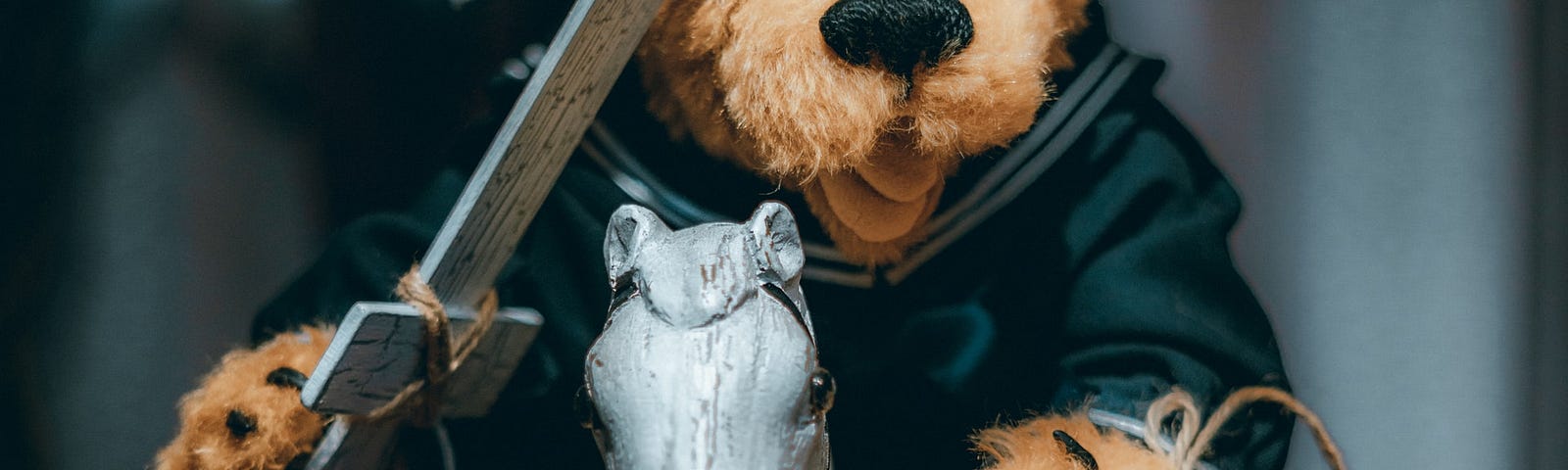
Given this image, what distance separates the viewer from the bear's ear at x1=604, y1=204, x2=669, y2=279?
1.46 ft

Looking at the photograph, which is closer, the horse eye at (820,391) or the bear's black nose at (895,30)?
Result: the horse eye at (820,391)

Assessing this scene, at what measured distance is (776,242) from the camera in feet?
1.47

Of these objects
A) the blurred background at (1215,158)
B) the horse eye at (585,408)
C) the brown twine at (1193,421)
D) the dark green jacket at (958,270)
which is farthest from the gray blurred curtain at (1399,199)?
the horse eye at (585,408)

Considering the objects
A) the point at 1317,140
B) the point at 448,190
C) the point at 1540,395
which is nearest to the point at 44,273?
the point at 448,190

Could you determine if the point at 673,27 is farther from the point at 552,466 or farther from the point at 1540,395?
the point at 1540,395

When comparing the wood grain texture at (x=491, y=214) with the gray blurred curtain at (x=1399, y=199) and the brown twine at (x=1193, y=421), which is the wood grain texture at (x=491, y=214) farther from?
the gray blurred curtain at (x=1399, y=199)

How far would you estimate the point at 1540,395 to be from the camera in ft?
2.64

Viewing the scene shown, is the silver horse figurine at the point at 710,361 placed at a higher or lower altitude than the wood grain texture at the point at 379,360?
higher

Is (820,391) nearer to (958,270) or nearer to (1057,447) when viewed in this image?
(1057,447)

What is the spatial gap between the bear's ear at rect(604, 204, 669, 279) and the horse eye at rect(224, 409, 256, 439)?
0.25 metres

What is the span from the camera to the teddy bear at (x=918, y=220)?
55cm

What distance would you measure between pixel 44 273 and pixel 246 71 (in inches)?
7.5

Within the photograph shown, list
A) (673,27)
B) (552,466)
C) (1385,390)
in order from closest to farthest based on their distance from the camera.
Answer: (673,27)
(552,466)
(1385,390)

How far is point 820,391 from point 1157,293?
0.86ft
